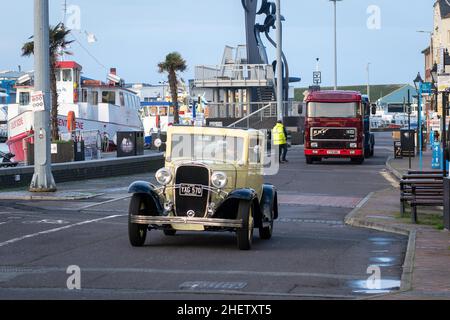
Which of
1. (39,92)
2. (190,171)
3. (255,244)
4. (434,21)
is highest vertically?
(434,21)

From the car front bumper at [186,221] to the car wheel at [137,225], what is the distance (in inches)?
5.1

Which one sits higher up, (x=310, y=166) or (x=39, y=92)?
(x=39, y=92)

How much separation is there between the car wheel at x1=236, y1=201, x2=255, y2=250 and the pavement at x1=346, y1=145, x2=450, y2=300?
2389 mm

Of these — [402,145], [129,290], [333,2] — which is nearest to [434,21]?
[333,2]

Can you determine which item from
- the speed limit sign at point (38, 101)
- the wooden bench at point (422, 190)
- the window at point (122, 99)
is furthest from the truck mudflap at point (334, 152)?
the window at point (122, 99)

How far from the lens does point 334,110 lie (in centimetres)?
4112

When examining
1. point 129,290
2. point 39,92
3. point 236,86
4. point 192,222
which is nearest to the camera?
point 129,290

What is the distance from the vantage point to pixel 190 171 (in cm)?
1438

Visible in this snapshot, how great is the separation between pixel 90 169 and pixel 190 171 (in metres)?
17.2

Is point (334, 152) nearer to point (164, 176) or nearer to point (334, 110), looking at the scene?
point (334, 110)

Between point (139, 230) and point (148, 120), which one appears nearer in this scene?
point (139, 230)

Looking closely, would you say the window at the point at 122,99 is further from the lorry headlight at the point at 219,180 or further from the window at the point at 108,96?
the lorry headlight at the point at 219,180

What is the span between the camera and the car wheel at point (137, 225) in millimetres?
14328

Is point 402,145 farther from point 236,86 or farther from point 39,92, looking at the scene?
point 236,86
